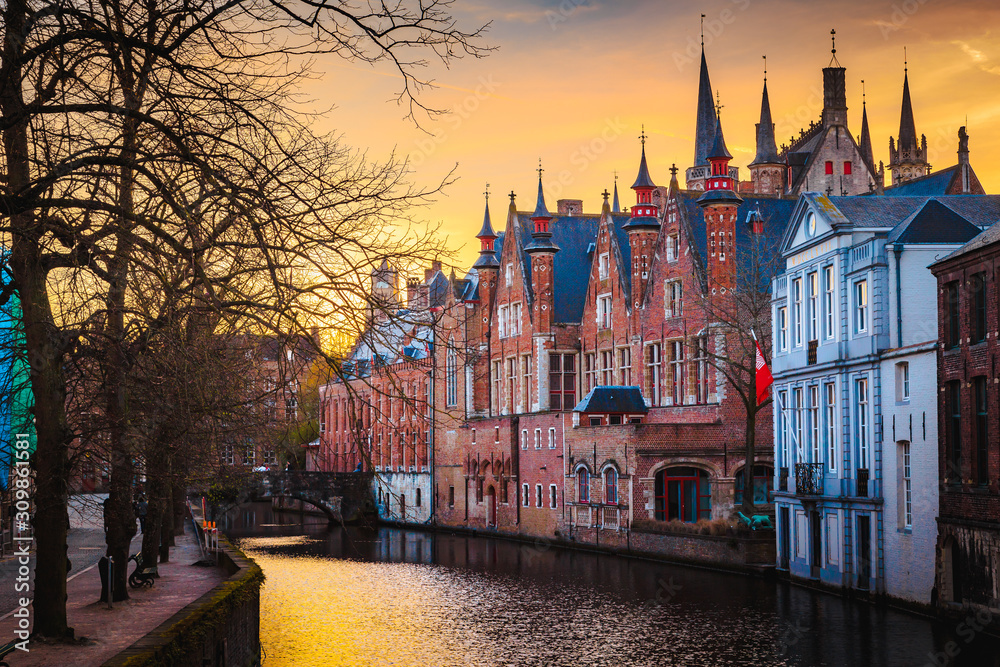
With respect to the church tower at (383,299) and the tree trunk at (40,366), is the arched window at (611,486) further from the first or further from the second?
the church tower at (383,299)

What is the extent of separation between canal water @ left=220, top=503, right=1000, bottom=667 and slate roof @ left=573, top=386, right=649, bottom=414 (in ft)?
22.9

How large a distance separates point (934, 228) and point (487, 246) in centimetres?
3612

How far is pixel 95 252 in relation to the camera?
1029 cm

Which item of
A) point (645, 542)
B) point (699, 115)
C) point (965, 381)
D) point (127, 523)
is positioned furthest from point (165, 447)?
point (699, 115)

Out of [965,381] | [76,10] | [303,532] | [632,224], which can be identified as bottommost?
[303,532]

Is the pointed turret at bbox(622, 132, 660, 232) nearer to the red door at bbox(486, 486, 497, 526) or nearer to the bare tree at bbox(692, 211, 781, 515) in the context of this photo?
the bare tree at bbox(692, 211, 781, 515)

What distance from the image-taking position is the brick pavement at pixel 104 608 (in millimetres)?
15227

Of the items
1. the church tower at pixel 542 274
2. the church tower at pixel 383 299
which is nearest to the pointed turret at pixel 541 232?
the church tower at pixel 542 274

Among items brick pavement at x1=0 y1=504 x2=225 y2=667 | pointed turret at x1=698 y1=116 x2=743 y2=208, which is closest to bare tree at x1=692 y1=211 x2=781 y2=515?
pointed turret at x1=698 y1=116 x2=743 y2=208

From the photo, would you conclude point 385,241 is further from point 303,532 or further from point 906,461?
point 303,532

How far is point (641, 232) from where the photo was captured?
50.4m

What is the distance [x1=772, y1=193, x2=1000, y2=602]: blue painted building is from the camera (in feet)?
93.3

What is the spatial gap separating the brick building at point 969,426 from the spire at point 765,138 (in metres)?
42.1

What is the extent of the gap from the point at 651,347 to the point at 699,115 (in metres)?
26.5
